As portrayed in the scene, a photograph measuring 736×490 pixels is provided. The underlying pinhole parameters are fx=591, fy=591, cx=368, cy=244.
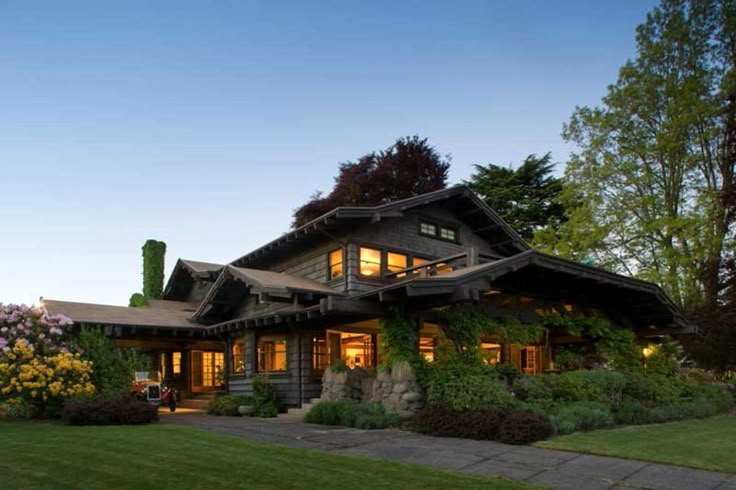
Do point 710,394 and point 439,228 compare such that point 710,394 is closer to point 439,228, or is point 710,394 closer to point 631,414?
point 631,414

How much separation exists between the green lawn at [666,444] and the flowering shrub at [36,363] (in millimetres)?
11777

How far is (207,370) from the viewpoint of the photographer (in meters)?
25.8

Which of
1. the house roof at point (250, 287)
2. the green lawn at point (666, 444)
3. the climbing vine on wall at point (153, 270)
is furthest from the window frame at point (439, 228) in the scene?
the climbing vine on wall at point (153, 270)

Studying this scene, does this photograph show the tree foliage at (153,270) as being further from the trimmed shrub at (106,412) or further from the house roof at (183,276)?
the trimmed shrub at (106,412)

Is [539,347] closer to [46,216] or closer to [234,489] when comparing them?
[234,489]

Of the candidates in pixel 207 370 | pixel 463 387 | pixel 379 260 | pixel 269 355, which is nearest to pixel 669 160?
pixel 379 260

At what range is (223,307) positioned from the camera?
922 inches

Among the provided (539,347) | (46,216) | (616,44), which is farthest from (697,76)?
(46,216)

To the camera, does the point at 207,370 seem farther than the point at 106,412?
Yes

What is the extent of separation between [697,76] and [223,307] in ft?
78.8

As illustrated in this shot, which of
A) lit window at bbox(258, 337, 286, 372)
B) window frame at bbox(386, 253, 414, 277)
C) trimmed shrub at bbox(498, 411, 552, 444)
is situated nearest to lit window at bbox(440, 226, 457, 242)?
window frame at bbox(386, 253, 414, 277)

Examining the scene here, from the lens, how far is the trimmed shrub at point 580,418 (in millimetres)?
12328

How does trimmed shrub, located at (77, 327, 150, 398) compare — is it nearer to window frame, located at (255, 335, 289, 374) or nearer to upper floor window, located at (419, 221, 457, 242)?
window frame, located at (255, 335, 289, 374)

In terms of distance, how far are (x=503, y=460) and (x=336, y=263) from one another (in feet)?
38.2
